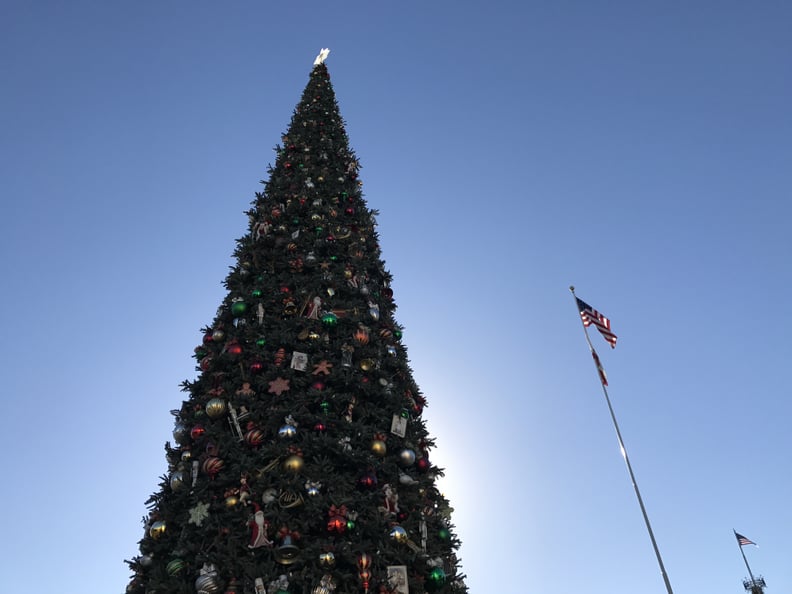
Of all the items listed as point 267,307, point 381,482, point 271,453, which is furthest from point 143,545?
point 267,307

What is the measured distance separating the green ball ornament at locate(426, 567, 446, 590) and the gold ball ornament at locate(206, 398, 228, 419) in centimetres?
241

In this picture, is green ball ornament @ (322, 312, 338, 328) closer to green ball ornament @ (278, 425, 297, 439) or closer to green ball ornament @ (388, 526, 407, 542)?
green ball ornament @ (278, 425, 297, 439)

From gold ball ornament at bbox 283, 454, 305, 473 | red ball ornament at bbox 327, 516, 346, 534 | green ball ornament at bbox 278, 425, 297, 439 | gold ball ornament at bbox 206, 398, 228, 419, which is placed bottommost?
red ball ornament at bbox 327, 516, 346, 534

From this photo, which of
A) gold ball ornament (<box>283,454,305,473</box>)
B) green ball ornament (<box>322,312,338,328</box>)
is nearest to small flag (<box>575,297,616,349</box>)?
green ball ornament (<box>322,312,338,328</box>)

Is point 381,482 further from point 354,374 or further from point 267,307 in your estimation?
point 267,307

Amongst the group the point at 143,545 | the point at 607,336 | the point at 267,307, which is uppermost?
the point at 607,336

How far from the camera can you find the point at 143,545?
423 centimetres

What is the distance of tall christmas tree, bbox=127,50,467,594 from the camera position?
147 inches

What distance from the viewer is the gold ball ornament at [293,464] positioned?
4082 millimetres

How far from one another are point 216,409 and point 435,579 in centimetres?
252

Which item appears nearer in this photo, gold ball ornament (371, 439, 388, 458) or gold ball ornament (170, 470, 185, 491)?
gold ball ornament (170, 470, 185, 491)

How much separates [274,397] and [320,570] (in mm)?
1715

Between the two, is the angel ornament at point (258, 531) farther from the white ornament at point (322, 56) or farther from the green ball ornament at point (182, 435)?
the white ornament at point (322, 56)

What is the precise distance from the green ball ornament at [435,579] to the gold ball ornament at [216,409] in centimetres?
241
